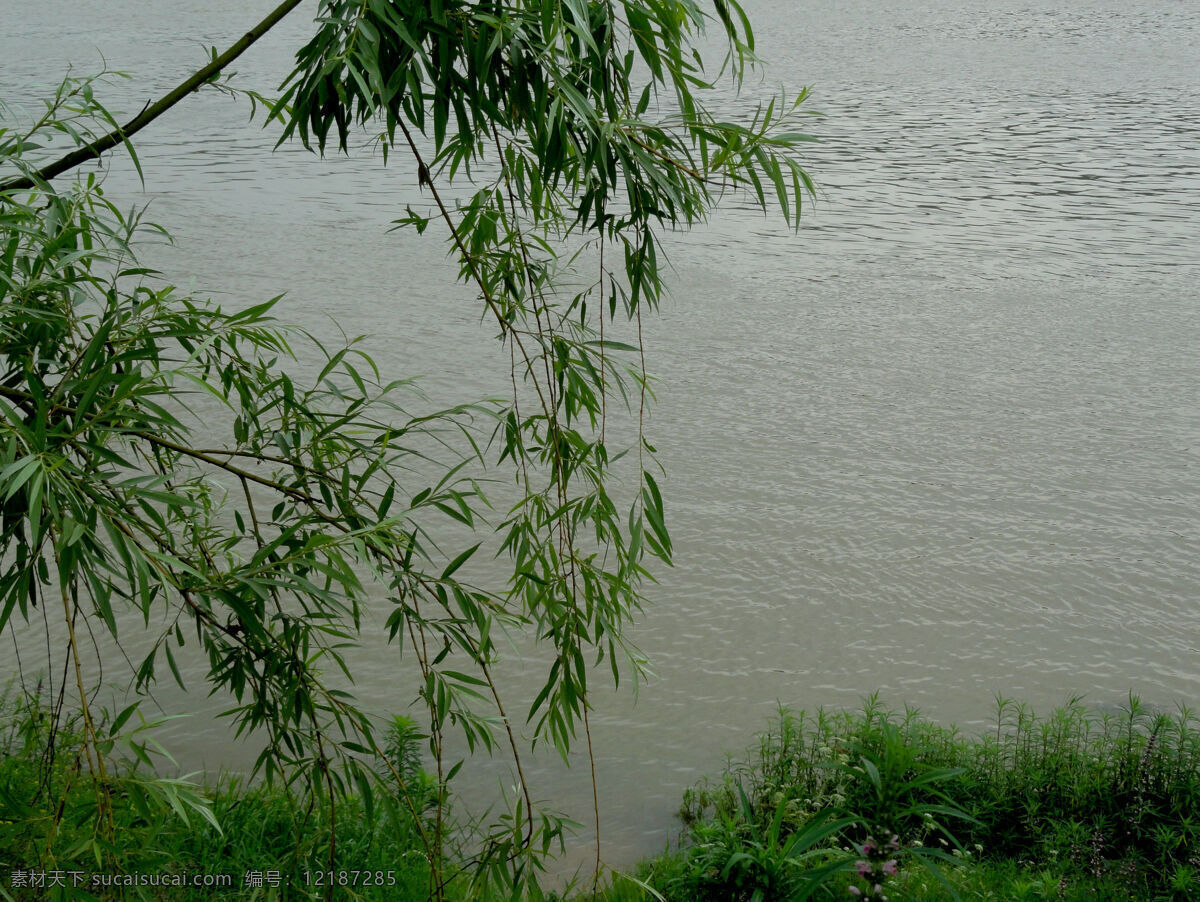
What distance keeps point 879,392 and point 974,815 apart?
113 inches

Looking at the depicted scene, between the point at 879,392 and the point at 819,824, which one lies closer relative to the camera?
the point at 819,824

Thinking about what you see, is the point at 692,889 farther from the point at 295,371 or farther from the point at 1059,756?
the point at 295,371

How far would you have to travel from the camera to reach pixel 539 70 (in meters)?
1.56

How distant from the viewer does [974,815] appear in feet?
9.21

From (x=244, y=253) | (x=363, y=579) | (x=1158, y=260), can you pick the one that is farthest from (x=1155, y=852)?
(x=244, y=253)

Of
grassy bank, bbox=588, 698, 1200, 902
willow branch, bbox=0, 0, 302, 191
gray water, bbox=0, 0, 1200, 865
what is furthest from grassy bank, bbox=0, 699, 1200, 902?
willow branch, bbox=0, 0, 302, 191

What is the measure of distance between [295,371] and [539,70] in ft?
13.3

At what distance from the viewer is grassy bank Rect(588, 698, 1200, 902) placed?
243cm

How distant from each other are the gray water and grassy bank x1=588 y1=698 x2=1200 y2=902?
26 centimetres

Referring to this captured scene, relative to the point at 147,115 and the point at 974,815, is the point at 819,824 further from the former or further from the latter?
the point at 147,115

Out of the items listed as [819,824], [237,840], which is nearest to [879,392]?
[819,824]

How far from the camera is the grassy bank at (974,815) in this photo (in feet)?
7.98

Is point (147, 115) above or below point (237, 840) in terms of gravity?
above

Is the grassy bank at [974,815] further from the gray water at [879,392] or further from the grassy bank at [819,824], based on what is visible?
the gray water at [879,392]
